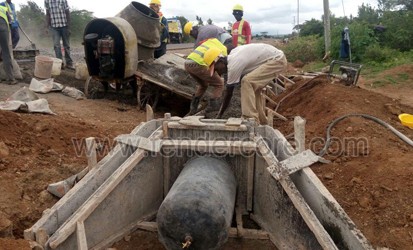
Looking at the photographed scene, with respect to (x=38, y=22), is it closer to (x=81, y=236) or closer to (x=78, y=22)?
(x=78, y=22)

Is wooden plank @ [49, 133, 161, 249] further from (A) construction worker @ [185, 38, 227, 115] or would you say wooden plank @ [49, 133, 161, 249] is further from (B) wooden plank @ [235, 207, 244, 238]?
(A) construction worker @ [185, 38, 227, 115]

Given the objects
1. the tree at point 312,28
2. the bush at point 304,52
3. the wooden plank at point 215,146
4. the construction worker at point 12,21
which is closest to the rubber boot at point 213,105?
the wooden plank at point 215,146

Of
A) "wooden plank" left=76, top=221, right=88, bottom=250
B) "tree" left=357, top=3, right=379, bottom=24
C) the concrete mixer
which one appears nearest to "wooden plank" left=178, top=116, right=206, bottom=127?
"wooden plank" left=76, top=221, right=88, bottom=250

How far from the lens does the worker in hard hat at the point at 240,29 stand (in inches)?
320

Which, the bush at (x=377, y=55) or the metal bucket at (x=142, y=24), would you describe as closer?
the metal bucket at (x=142, y=24)

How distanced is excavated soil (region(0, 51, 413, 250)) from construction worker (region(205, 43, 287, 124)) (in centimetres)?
98

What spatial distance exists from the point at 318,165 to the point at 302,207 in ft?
6.59

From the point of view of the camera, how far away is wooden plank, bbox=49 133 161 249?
8.78 ft

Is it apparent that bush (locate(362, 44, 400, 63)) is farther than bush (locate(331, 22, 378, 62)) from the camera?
No

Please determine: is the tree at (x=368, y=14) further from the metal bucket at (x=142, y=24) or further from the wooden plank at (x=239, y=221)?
the wooden plank at (x=239, y=221)

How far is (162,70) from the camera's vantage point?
7.38m

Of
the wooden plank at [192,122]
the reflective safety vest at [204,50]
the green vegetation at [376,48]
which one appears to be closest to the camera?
the wooden plank at [192,122]

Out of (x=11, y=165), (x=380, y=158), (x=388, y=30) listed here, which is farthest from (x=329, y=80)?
(x=388, y=30)

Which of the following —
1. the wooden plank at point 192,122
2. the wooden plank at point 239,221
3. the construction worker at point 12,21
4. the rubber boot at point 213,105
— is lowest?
the wooden plank at point 239,221
